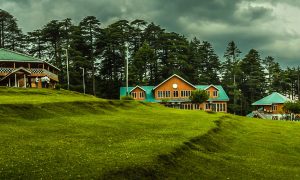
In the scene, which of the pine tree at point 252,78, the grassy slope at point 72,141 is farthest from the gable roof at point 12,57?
the pine tree at point 252,78

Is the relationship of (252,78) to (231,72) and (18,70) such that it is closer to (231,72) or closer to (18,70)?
(231,72)

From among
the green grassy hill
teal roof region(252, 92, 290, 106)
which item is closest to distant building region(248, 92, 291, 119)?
teal roof region(252, 92, 290, 106)

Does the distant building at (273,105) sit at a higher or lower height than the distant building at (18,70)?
lower

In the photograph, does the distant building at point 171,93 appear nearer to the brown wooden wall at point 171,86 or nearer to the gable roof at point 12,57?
the brown wooden wall at point 171,86

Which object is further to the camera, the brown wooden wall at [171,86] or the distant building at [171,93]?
the brown wooden wall at [171,86]

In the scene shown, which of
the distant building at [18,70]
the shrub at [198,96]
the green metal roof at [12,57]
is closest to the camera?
the distant building at [18,70]

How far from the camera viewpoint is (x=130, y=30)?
121 m

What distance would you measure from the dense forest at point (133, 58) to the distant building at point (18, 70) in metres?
12.3

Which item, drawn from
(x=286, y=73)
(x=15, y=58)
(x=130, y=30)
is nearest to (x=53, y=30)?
(x=130, y=30)

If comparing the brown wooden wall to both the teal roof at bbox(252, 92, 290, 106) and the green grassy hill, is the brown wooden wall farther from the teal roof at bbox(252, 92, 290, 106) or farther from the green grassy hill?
the green grassy hill

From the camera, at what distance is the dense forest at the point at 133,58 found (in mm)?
106312

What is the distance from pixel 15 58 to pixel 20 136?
5461cm

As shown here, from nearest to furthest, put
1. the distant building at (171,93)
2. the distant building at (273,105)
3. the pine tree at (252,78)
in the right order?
the distant building at (171,93)
the distant building at (273,105)
the pine tree at (252,78)

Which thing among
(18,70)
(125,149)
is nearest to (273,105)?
(18,70)
